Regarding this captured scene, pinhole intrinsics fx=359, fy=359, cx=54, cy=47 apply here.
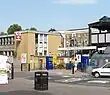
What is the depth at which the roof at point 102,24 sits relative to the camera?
45681 millimetres

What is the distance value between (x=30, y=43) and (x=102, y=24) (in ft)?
97.2

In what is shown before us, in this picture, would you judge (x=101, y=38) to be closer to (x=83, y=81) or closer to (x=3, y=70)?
(x=83, y=81)

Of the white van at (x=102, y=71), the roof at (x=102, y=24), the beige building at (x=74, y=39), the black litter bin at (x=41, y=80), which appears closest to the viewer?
the black litter bin at (x=41, y=80)

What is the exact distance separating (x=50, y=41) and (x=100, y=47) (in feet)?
108

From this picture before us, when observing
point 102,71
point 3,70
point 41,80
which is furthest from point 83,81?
point 41,80

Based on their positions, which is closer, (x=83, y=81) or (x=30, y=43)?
(x=83, y=81)

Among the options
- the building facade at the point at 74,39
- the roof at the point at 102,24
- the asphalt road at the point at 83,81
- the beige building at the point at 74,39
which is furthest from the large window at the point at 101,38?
the beige building at the point at 74,39

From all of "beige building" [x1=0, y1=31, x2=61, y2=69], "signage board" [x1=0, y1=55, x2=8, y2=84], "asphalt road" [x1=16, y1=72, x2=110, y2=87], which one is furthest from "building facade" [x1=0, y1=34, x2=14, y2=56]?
"signage board" [x1=0, y1=55, x2=8, y2=84]

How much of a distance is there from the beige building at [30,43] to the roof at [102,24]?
75.1 feet

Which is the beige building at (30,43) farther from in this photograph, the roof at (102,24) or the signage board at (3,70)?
the signage board at (3,70)

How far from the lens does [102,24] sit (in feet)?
151

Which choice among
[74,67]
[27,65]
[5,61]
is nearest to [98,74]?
[74,67]

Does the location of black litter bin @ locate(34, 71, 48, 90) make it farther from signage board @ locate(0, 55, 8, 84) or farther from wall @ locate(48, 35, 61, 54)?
wall @ locate(48, 35, 61, 54)

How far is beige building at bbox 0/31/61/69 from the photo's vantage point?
7269 cm
